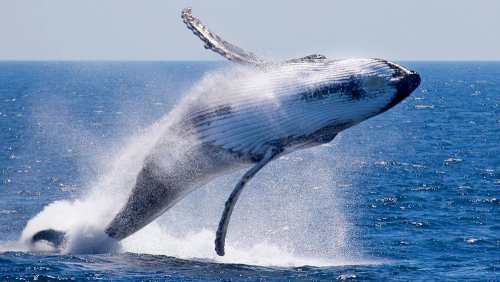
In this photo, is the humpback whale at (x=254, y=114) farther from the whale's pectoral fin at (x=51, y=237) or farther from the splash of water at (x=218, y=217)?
the whale's pectoral fin at (x=51, y=237)

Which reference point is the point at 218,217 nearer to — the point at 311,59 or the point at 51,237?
the point at 51,237

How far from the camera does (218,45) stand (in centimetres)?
1667

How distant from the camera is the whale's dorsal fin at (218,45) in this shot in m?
→ 16.2

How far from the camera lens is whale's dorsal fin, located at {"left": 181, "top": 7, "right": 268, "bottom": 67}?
1620 cm

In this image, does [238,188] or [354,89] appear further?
[238,188]

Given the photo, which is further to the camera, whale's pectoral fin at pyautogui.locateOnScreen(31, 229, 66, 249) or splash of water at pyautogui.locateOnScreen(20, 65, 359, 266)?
whale's pectoral fin at pyautogui.locateOnScreen(31, 229, 66, 249)

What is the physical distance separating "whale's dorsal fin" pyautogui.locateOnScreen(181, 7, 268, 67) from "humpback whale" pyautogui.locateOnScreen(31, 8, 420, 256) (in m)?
0.02

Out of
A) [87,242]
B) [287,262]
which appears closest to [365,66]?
[287,262]

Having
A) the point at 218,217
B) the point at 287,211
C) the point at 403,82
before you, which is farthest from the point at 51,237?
the point at 287,211

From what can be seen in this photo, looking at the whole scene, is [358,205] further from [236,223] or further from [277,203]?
[236,223]

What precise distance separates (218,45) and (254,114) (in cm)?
219

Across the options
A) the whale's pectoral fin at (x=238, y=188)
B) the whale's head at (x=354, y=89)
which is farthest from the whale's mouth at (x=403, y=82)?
the whale's pectoral fin at (x=238, y=188)

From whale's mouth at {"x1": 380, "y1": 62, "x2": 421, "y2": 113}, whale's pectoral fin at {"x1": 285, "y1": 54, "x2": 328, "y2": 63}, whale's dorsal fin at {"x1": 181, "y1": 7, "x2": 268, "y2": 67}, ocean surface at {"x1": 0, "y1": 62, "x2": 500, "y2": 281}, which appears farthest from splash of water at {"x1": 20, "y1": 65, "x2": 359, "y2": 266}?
whale's mouth at {"x1": 380, "y1": 62, "x2": 421, "y2": 113}

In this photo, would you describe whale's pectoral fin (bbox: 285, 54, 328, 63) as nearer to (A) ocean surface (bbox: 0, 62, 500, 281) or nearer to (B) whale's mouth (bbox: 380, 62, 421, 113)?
(B) whale's mouth (bbox: 380, 62, 421, 113)
